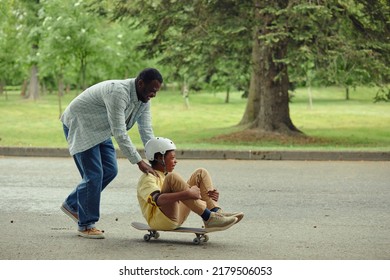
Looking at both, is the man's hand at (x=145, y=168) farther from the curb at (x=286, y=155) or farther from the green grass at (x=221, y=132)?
the green grass at (x=221, y=132)

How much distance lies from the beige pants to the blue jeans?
0.71m

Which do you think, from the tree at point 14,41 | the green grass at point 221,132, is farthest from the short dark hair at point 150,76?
the tree at point 14,41

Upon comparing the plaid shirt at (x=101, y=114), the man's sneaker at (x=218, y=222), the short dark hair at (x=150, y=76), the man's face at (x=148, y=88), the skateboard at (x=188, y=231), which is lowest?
the skateboard at (x=188, y=231)

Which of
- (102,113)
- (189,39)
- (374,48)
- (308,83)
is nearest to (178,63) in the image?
(189,39)

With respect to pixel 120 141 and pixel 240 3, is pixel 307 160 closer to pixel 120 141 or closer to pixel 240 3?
pixel 240 3

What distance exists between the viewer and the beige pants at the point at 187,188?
7.27m

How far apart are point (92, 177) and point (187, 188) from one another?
99cm

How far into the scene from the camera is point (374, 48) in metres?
21.2

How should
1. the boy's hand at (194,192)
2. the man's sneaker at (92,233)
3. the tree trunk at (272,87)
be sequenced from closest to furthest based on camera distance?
the boy's hand at (194,192) → the man's sneaker at (92,233) → the tree trunk at (272,87)

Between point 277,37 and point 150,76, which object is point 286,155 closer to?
point 277,37

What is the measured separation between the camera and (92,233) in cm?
796

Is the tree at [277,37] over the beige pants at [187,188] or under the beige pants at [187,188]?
over

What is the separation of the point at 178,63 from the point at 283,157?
7295mm

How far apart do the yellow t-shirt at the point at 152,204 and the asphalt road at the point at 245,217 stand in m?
0.19
